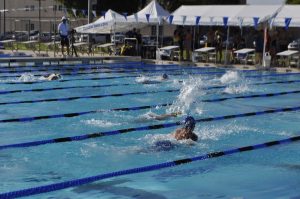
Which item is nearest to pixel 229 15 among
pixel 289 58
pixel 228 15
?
pixel 228 15

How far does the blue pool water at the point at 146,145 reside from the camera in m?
5.65

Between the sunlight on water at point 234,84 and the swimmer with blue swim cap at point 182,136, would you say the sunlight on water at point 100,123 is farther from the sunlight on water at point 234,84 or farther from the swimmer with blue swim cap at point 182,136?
the sunlight on water at point 234,84

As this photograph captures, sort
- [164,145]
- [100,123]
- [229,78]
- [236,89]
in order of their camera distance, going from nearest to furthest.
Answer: [164,145], [100,123], [236,89], [229,78]


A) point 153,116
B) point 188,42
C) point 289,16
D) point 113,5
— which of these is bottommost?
point 153,116

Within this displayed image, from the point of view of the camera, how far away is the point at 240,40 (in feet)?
70.5

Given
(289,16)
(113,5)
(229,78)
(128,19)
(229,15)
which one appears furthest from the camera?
(113,5)

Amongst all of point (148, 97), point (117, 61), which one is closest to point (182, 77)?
point (148, 97)

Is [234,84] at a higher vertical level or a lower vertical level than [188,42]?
lower

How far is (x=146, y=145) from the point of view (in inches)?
282

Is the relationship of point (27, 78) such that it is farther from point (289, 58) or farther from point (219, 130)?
point (289, 58)

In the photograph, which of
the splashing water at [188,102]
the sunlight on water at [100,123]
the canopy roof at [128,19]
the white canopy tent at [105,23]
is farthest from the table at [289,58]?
the sunlight on water at [100,123]

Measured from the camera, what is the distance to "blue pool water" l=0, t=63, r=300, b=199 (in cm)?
565

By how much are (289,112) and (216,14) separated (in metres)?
11.9

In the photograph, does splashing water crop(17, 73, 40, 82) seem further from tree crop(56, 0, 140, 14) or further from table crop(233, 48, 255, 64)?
tree crop(56, 0, 140, 14)
